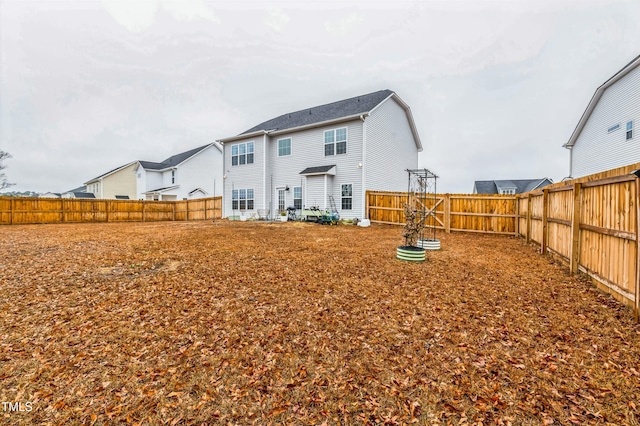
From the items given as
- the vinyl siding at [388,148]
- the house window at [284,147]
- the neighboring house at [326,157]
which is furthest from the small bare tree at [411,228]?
the house window at [284,147]

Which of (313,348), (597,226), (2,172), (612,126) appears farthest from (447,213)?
(2,172)

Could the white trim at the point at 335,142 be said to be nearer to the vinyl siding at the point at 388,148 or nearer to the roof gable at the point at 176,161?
the vinyl siding at the point at 388,148

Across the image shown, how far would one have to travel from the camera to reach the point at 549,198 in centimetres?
714

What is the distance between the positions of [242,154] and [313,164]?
6299 mm

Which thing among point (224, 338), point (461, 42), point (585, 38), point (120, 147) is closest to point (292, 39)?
point (461, 42)

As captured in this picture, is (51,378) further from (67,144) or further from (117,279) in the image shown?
(67,144)

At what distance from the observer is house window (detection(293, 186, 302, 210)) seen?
710 inches

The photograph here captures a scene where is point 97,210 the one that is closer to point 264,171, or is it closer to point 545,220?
point 264,171

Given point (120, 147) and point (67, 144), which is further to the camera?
point (120, 147)

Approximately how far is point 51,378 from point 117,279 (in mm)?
3148

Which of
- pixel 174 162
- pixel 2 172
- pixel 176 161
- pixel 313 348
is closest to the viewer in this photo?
pixel 313 348

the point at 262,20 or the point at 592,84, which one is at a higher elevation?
the point at 262,20

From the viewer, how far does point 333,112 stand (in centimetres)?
1820

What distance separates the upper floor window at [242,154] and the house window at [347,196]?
791 cm
